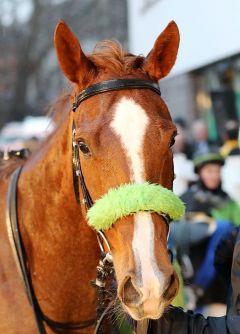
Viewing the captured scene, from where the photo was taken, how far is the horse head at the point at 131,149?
2.43 m

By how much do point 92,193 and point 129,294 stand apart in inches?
20.2

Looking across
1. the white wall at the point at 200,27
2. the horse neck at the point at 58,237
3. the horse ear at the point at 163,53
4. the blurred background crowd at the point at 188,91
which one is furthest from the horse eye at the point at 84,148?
the white wall at the point at 200,27

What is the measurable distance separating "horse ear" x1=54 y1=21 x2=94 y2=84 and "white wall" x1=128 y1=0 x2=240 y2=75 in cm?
649

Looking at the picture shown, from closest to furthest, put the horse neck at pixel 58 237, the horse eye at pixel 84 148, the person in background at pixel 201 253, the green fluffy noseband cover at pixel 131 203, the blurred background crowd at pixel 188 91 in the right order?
the green fluffy noseband cover at pixel 131 203, the horse eye at pixel 84 148, the horse neck at pixel 58 237, the person in background at pixel 201 253, the blurred background crowd at pixel 188 91

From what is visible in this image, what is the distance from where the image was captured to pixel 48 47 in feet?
79.4

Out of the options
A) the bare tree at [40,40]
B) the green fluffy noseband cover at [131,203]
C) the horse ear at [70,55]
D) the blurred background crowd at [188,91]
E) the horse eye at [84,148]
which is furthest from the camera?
the bare tree at [40,40]

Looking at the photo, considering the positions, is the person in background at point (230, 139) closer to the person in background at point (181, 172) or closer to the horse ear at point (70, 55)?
the person in background at point (181, 172)

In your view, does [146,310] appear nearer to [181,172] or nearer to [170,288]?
[170,288]

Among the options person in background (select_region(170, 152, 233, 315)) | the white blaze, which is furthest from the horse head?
person in background (select_region(170, 152, 233, 315))

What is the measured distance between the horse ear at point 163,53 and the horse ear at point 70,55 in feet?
0.88

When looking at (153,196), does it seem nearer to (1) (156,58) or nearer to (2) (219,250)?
(1) (156,58)

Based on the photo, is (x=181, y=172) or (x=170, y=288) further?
(x=181, y=172)

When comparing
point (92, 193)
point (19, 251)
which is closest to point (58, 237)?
point (19, 251)

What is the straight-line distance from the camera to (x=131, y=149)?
2625mm
